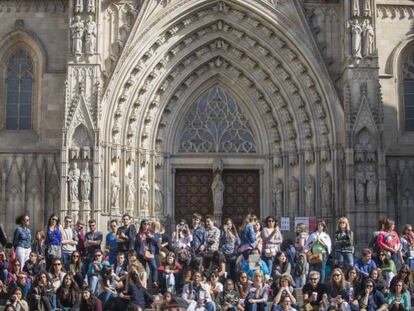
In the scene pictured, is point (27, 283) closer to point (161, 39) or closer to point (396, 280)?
point (396, 280)

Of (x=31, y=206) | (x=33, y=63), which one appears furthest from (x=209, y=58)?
(x=31, y=206)

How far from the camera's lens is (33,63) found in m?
29.0

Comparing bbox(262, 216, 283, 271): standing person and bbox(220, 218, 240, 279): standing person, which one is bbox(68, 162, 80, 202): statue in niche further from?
bbox(262, 216, 283, 271): standing person

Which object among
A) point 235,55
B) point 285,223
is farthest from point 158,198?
point 235,55

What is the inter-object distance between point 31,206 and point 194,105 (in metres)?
6.54

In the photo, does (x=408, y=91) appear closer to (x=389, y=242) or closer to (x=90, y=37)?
(x=90, y=37)

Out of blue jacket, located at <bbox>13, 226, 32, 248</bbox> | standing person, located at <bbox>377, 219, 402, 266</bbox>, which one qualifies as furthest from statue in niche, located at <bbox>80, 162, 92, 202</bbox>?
standing person, located at <bbox>377, 219, 402, 266</bbox>

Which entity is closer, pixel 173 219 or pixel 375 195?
pixel 375 195

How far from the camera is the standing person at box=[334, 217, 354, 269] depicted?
19.6 metres

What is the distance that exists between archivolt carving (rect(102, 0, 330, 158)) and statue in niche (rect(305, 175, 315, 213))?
1.25 metres

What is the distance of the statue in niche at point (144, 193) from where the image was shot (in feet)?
91.7

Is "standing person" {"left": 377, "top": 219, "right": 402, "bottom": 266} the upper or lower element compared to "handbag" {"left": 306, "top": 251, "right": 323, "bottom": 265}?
upper

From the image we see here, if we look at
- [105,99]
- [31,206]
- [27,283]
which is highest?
[105,99]

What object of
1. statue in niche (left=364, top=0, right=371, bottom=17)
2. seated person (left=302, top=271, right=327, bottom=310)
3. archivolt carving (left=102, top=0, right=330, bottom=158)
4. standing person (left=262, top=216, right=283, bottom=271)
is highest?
statue in niche (left=364, top=0, right=371, bottom=17)
